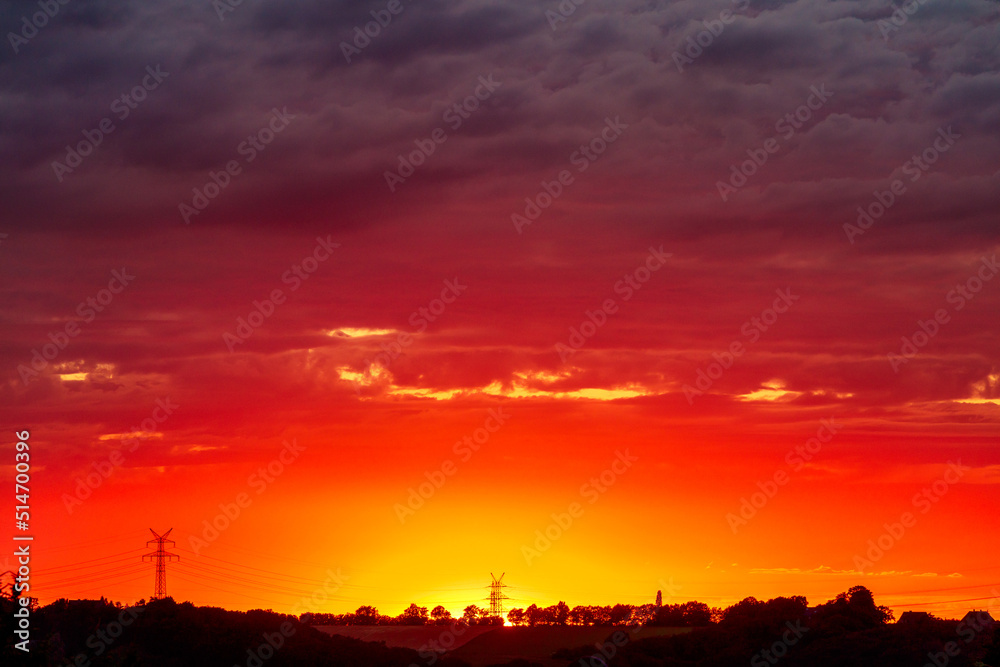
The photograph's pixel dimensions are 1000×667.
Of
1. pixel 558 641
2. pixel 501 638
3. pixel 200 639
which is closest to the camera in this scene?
pixel 200 639

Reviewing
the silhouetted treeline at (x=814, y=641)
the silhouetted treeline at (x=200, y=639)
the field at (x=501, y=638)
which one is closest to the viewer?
the silhouetted treeline at (x=814, y=641)

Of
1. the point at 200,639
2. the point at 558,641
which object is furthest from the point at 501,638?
the point at 200,639

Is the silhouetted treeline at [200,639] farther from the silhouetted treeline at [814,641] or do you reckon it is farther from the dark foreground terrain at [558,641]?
the silhouetted treeline at [814,641]

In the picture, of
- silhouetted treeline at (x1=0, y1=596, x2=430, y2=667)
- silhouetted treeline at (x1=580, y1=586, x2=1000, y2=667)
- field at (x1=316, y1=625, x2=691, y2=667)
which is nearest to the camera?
silhouetted treeline at (x1=580, y1=586, x2=1000, y2=667)

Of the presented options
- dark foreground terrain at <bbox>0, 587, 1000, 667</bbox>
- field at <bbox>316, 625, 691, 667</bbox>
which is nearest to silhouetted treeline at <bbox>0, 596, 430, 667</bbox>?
dark foreground terrain at <bbox>0, 587, 1000, 667</bbox>

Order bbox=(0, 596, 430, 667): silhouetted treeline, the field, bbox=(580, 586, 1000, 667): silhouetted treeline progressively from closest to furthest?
bbox=(580, 586, 1000, 667): silhouetted treeline, bbox=(0, 596, 430, 667): silhouetted treeline, the field

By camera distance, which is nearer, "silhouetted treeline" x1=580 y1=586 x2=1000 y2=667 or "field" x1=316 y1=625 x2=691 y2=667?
"silhouetted treeline" x1=580 y1=586 x2=1000 y2=667

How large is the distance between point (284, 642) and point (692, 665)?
64.5m

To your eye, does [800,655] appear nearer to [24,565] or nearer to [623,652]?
[623,652]

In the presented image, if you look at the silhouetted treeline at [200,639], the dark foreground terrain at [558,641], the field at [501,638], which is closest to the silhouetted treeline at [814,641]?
the dark foreground terrain at [558,641]

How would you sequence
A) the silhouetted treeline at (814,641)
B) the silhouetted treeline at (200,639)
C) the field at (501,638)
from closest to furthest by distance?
the silhouetted treeline at (814,641) < the silhouetted treeline at (200,639) < the field at (501,638)

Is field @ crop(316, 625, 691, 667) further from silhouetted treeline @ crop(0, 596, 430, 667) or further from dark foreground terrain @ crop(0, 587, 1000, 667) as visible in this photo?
silhouetted treeline @ crop(0, 596, 430, 667)

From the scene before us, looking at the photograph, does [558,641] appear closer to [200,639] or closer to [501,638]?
[501,638]

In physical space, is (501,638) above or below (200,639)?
below
